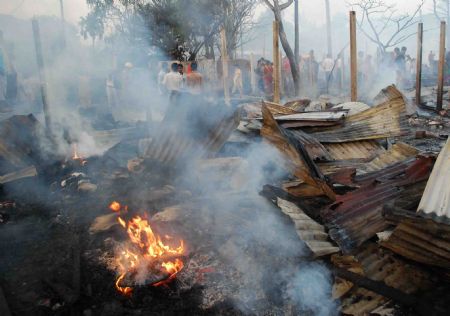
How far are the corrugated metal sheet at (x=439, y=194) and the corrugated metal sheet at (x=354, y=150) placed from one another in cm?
255

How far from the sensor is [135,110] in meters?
13.1

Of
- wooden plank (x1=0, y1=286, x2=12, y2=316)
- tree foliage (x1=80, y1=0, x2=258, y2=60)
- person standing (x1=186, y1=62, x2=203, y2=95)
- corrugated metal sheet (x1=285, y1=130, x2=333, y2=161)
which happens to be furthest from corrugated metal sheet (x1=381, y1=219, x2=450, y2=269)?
tree foliage (x1=80, y1=0, x2=258, y2=60)

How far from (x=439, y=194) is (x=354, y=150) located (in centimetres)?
321

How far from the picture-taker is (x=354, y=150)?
604 cm

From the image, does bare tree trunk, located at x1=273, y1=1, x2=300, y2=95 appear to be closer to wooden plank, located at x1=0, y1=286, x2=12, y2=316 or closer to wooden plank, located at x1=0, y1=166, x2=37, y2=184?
wooden plank, located at x1=0, y1=166, x2=37, y2=184

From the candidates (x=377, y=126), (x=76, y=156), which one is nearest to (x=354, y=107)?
(x=377, y=126)

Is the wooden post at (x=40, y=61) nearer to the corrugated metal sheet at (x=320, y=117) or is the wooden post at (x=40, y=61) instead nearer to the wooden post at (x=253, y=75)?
the corrugated metal sheet at (x=320, y=117)

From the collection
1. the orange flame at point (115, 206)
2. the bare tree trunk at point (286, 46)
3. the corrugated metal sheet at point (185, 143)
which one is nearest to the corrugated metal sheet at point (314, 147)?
the corrugated metal sheet at point (185, 143)

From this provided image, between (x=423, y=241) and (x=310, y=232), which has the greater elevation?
(x=423, y=241)

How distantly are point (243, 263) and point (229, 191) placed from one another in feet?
5.43

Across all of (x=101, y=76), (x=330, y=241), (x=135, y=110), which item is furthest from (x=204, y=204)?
(x=101, y=76)

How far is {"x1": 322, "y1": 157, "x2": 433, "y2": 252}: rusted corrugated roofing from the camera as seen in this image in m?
3.20

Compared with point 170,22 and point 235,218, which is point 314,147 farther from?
point 170,22

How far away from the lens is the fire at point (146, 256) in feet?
11.6
